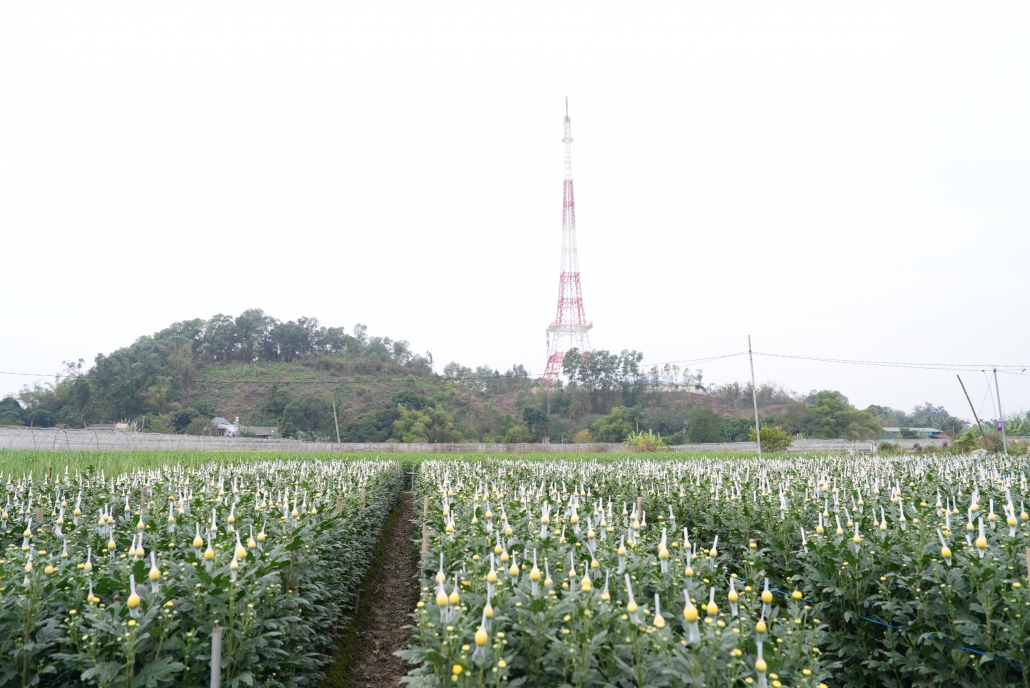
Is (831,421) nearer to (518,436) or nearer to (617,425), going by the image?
(617,425)

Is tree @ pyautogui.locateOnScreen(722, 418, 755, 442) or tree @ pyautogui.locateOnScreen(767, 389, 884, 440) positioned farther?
tree @ pyautogui.locateOnScreen(767, 389, 884, 440)

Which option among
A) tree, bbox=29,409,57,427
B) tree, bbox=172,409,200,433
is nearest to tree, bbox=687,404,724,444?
tree, bbox=172,409,200,433

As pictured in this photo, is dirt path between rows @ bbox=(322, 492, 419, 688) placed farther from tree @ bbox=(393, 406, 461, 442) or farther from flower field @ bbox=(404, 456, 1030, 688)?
tree @ bbox=(393, 406, 461, 442)

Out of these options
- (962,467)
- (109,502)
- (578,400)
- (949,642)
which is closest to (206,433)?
(578,400)

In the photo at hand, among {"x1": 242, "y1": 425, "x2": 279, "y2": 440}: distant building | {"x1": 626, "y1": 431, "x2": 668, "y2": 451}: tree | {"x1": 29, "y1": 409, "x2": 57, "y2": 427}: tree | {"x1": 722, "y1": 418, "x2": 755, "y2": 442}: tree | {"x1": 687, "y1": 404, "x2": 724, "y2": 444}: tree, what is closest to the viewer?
{"x1": 626, "y1": 431, "x2": 668, "y2": 451}: tree

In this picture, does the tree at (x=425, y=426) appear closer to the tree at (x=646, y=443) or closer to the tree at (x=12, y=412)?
the tree at (x=646, y=443)

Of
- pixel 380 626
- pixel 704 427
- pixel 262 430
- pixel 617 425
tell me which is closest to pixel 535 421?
pixel 617 425

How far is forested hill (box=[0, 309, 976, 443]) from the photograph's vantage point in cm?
5581

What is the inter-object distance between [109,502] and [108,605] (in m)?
5.08

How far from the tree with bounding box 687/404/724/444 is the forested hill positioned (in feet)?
0.35

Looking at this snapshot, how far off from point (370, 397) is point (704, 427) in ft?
125

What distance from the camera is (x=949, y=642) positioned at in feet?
14.0

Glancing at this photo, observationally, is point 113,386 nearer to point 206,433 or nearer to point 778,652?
point 206,433

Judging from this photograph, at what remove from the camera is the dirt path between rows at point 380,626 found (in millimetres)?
6645
